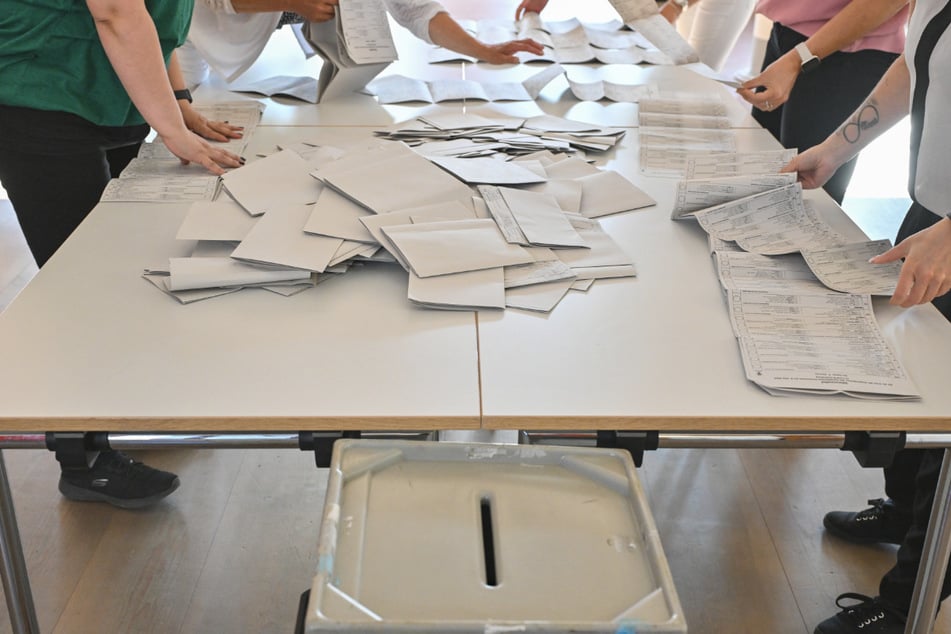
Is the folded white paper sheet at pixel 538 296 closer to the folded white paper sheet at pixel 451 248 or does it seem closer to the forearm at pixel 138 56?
the folded white paper sheet at pixel 451 248

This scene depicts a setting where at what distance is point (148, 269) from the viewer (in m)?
1.33

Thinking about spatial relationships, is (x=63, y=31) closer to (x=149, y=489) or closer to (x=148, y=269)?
(x=148, y=269)

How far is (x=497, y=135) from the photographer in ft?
6.15

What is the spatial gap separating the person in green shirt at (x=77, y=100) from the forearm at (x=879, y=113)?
1119 mm

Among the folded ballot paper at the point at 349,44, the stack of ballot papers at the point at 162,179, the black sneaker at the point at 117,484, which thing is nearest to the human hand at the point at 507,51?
the folded ballot paper at the point at 349,44

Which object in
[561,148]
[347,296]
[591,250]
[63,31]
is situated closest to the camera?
[347,296]

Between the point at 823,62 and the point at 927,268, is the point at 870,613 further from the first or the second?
the point at 823,62

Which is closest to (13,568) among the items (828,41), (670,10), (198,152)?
(198,152)

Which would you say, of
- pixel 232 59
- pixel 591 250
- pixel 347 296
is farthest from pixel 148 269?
pixel 232 59

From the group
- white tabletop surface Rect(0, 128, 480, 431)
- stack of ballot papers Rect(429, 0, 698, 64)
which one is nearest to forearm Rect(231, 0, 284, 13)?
stack of ballot papers Rect(429, 0, 698, 64)

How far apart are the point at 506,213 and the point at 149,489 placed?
1033 mm

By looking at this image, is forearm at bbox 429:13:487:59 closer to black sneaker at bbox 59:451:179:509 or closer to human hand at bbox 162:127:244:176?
human hand at bbox 162:127:244:176

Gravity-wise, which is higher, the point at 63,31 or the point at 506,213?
the point at 63,31

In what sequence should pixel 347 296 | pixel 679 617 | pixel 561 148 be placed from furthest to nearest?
pixel 561 148 → pixel 347 296 → pixel 679 617
